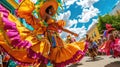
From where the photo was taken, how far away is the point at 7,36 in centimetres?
630

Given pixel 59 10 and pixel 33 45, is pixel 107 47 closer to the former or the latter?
pixel 59 10

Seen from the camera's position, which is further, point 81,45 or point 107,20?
point 107,20

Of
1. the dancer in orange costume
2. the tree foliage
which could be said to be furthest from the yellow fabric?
the tree foliage

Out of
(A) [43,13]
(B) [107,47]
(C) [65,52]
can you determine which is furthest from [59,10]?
(B) [107,47]

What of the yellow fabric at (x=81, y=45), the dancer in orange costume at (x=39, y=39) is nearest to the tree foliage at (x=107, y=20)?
the yellow fabric at (x=81, y=45)

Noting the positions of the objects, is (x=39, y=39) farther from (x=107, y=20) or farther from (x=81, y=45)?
(x=107, y=20)

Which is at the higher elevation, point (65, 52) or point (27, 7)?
point (27, 7)

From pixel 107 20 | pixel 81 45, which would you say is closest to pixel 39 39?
pixel 81 45

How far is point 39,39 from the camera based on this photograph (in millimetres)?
6637

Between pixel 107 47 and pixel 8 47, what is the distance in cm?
803

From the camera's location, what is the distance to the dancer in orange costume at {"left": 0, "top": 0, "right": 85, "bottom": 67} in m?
6.32

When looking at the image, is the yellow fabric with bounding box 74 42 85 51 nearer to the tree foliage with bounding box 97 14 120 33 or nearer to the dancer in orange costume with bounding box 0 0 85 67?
the dancer in orange costume with bounding box 0 0 85 67

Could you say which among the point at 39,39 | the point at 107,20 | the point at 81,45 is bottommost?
the point at 81,45

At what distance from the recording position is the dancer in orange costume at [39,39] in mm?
6324
